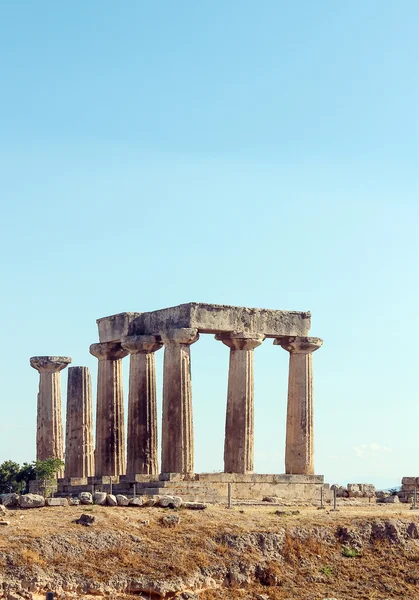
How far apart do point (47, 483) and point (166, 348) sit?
357 inches

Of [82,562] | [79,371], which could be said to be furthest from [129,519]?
[79,371]

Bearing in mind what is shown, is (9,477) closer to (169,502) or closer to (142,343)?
(142,343)

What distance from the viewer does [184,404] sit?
68.2 metres

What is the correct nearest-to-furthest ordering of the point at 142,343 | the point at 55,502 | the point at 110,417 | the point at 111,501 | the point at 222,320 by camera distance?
the point at 55,502 → the point at 111,501 → the point at 222,320 → the point at 142,343 → the point at 110,417

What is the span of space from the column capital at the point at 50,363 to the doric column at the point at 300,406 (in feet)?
41.5

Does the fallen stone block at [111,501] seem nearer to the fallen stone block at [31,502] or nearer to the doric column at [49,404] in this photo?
the fallen stone block at [31,502]

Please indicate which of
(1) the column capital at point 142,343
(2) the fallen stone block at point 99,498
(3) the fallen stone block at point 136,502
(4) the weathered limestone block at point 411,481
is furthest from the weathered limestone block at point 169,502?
(4) the weathered limestone block at point 411,481

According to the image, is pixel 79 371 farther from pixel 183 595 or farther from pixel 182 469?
pixel 183 595

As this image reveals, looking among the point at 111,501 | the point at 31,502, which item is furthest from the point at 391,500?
the point at 31,502

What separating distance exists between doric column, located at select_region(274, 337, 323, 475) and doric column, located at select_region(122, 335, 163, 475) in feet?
18.9

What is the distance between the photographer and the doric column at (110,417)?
7331 centimetres

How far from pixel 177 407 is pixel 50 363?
41.6ft

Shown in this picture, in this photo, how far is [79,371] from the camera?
77.8 metres

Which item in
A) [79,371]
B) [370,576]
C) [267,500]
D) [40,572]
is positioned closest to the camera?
[40,572]
